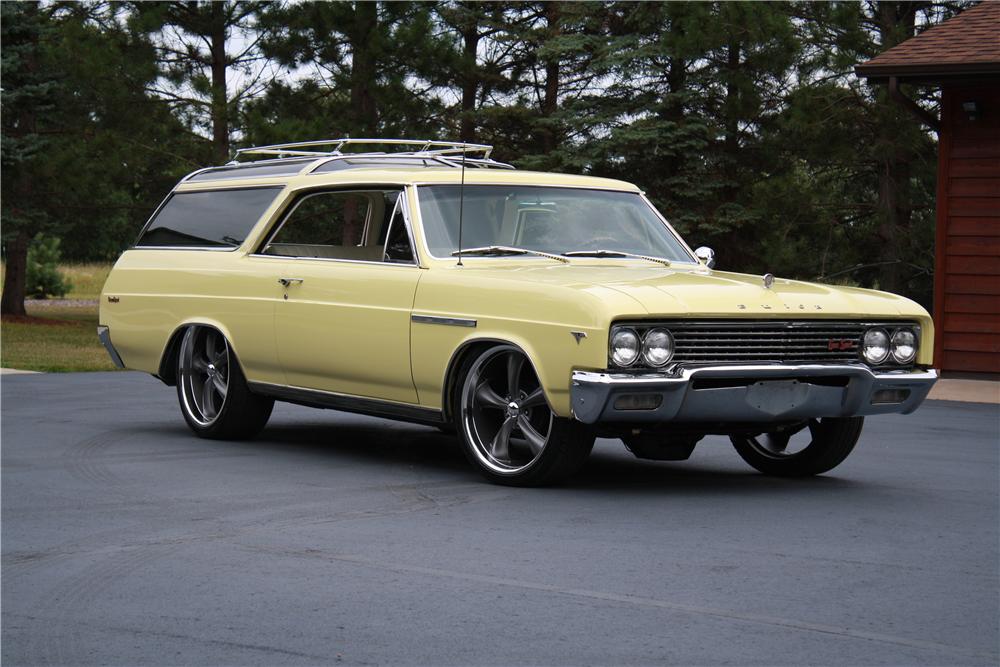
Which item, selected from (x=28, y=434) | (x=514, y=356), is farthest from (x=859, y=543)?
(x=28, y=434)

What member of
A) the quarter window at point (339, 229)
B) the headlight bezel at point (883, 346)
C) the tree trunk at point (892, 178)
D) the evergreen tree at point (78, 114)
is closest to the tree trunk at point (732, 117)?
the tree trunk at point (892, 178)

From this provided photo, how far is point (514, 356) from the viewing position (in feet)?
26.2

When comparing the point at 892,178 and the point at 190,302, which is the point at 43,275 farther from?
the point at 190,302

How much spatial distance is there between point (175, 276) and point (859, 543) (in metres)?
5.59

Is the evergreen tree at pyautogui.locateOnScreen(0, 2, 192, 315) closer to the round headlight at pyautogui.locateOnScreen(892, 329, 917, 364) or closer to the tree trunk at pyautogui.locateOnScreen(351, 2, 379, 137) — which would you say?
the tree trunk at pyautogui.locateOnScreen(351, 2, 379, 137)

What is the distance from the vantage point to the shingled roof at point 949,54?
15970 mm

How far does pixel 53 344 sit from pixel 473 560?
63.4 feet

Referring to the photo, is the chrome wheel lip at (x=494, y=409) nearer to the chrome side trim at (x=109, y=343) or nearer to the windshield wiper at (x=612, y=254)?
the windshield wiper at (x=612, y=254)

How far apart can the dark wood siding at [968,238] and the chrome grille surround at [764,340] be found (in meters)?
9.49

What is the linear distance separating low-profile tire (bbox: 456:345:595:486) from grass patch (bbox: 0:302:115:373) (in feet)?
36.1

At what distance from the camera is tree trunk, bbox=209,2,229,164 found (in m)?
26.4

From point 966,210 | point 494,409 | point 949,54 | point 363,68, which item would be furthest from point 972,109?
point 363,68

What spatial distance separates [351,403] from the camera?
8.97m

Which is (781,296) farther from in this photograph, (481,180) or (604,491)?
(481,180)
